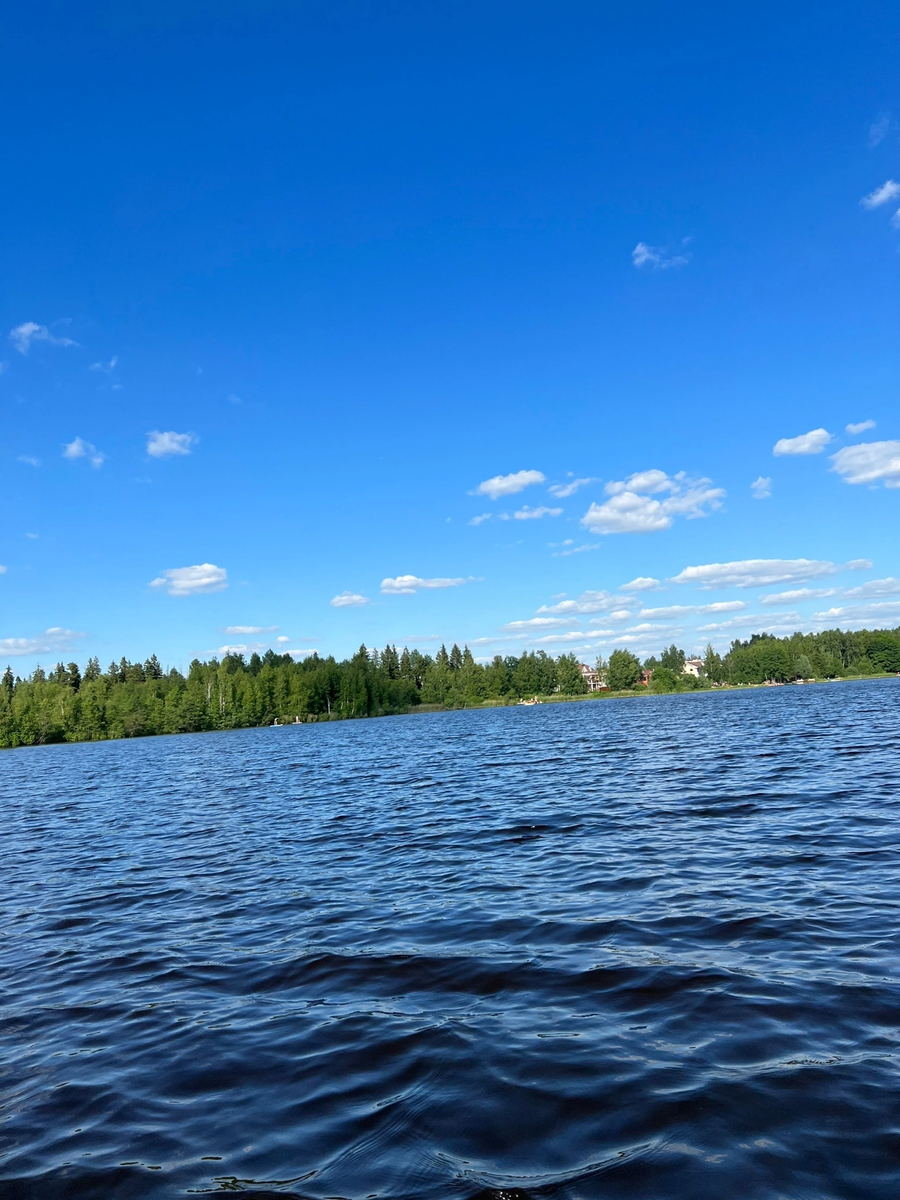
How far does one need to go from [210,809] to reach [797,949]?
84.4 feet

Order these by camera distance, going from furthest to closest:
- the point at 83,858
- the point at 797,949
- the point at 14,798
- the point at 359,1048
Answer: the point at 14,798, the point at 83,858, the point at 797,949, the point at 359,1048

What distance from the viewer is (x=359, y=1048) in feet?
25.9

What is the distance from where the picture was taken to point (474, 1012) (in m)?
8.59

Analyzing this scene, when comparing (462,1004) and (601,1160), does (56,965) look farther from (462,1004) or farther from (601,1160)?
(601,1160)

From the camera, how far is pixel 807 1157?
5441mm

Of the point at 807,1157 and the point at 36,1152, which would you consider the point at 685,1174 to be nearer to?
the point at 807,1157

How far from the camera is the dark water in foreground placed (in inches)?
227

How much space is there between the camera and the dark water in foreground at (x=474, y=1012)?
5766 millimetres

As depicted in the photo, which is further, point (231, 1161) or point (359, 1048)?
point (359, 1048)

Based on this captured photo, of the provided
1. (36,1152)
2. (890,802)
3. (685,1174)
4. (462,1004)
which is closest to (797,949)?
(462,1004)

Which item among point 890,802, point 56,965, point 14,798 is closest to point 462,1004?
point 56,965

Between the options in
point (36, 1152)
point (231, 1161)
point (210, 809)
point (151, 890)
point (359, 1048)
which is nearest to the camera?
point (231, 1161)

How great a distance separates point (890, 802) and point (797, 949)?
12378mm

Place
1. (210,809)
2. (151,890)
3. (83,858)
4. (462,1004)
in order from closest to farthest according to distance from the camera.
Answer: (462,1004), (151,890), (83,858), (210,809)
